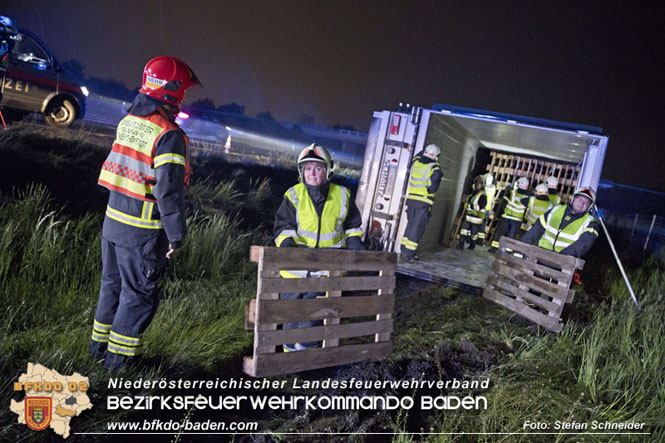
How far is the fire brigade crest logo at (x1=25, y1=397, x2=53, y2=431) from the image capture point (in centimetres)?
226

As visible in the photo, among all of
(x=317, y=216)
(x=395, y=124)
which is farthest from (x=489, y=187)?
(x=317, y=216)

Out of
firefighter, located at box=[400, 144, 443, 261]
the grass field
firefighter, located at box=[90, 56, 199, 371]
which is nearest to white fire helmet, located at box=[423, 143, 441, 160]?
firefighter, located at box=[400, 144, 443, 261]

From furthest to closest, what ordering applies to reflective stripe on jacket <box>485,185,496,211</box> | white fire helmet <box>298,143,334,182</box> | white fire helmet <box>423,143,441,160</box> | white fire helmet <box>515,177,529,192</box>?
reflective stripe on jacket <box>485,185,496,211</box> → white fire helmet <box>515,177,529,192</box> → white fire helmet <box>423,143,441,160</box> → white fire helmet <box>298,143,334,182</box>

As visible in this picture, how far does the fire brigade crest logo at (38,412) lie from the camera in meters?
2.26

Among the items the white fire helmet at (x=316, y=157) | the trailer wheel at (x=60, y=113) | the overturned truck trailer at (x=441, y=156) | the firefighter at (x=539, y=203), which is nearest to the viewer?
the white fire helmet at (x=316, y=157)

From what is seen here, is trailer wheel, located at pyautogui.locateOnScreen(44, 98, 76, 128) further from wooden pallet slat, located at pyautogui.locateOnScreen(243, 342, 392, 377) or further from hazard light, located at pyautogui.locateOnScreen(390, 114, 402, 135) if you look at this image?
wooden pallet slat, located at pyautogui.locateOnScreen(243, 342, 392, 377)

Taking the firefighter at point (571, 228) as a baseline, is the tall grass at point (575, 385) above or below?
below

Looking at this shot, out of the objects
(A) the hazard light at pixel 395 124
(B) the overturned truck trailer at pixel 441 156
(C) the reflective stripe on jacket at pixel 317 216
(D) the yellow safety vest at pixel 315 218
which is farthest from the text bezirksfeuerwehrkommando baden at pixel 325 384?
(A) the hazard light at pixel 395 124

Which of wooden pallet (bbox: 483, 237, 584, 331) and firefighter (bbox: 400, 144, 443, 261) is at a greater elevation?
firefighter (bbox: 400, 144, 443, 261)

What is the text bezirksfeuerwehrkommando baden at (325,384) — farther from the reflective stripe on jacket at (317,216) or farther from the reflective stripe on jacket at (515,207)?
the reflective stripe on jacket at (515,207)

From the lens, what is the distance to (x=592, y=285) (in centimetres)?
788

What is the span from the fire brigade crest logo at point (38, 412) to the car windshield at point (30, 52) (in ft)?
26.2

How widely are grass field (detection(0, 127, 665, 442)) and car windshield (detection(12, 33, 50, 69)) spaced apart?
3.13 meters

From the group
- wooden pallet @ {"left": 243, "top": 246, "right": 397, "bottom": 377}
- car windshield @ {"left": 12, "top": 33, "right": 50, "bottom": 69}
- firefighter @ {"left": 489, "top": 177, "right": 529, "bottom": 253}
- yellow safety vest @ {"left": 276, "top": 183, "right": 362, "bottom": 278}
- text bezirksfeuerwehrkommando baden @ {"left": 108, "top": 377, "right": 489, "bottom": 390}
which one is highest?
car windshield @ {"left": 12, "top": 33, "right": 50, "bottom": 69}
